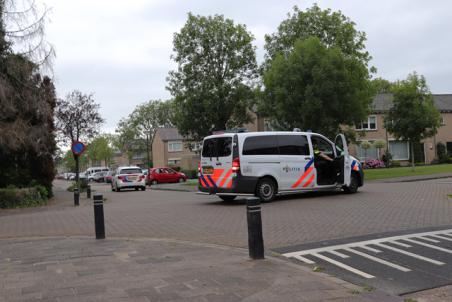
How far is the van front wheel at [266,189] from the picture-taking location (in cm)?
1411

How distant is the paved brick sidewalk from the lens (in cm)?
482

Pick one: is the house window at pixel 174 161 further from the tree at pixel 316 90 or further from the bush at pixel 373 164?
the tree at pixel 316 90

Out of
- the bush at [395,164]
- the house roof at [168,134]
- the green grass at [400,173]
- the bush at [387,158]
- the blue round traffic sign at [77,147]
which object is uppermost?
the house roof at [168,134]

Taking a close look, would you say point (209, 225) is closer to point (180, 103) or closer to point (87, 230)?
point (87, 230)

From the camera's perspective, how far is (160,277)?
5.59 metres

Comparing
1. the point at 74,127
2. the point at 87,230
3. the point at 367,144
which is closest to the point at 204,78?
the point at 74,127

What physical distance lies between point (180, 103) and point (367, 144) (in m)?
19.9

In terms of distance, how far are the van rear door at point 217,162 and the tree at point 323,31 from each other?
2122 cm

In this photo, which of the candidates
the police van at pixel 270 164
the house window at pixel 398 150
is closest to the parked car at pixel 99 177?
the house window at pixel 398 150

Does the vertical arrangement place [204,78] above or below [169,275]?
above

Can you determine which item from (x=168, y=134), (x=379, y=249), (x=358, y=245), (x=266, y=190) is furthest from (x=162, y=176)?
(x=379, y=249)

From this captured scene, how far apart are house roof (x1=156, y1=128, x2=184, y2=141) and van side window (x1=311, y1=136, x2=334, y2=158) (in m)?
57.0

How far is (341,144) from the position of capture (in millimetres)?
15742

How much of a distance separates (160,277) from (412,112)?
28153 millimetres
